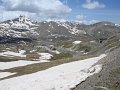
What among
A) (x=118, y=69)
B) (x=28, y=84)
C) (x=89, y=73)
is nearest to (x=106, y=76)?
(x=118, y=69)

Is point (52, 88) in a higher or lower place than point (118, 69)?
lower

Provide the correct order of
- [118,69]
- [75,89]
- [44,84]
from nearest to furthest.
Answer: [118,69] → [75,89] → [44,84]

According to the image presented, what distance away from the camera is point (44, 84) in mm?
40625

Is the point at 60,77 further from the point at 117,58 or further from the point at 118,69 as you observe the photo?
the point at 118,69

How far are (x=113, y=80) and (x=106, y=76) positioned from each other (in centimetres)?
168

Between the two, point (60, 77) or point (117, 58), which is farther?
point (60, 77)

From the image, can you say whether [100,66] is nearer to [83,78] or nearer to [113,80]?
[83,78]

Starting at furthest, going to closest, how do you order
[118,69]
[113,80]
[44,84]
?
[44,84] < [118,69] < [113,80]

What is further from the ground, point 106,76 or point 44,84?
point 106,76

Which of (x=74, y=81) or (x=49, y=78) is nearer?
(x=74, y=81)

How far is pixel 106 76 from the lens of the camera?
31.7m

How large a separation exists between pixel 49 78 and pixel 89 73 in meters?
6.82

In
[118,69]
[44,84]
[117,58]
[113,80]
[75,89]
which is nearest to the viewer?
[113,80]

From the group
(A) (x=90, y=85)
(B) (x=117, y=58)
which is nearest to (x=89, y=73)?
(B) (x=117, y=58)
